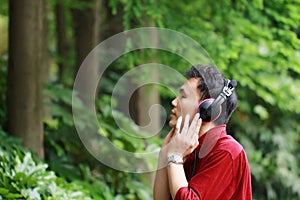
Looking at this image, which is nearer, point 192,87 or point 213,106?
point 213,106

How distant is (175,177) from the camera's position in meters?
2.77

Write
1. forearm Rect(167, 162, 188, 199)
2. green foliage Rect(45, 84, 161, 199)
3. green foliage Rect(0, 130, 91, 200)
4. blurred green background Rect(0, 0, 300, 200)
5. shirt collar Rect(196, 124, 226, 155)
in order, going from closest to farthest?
forearm Rect(167, 162, 188, 199) < shirt collar Rect(196, 124, 226, 155) < green foliage Rect(0, 130, 91, 200) < blurred green background Rect(0, 0, 300, 200) < green foliage Rect(45, 84, 161, 199)

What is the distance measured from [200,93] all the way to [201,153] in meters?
0.27

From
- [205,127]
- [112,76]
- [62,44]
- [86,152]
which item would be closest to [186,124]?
[205,127]

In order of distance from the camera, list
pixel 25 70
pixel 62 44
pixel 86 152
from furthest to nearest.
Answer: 1. pixel 62 44
2. pixel 86 152
3. pixel 25 70

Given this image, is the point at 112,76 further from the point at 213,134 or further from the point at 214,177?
the point at 214,177

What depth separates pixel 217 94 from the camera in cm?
288

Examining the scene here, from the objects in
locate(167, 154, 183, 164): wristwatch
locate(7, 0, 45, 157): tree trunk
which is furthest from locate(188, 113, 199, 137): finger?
locate(7, 0, 45, 157): tree trunk

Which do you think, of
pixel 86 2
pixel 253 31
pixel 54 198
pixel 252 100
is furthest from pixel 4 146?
pixel 252 100

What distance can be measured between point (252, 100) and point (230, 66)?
11.5ft

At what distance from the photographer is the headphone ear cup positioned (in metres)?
2.80

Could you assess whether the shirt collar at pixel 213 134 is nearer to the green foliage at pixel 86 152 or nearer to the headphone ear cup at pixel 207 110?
the headphone ear cup at pixel 207 110

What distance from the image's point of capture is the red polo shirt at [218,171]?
108 inches

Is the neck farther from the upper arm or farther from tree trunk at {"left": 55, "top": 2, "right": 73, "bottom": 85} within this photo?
tree trunk at {"left": 55, "top": 2, "right": 73, "bottom": 85}
